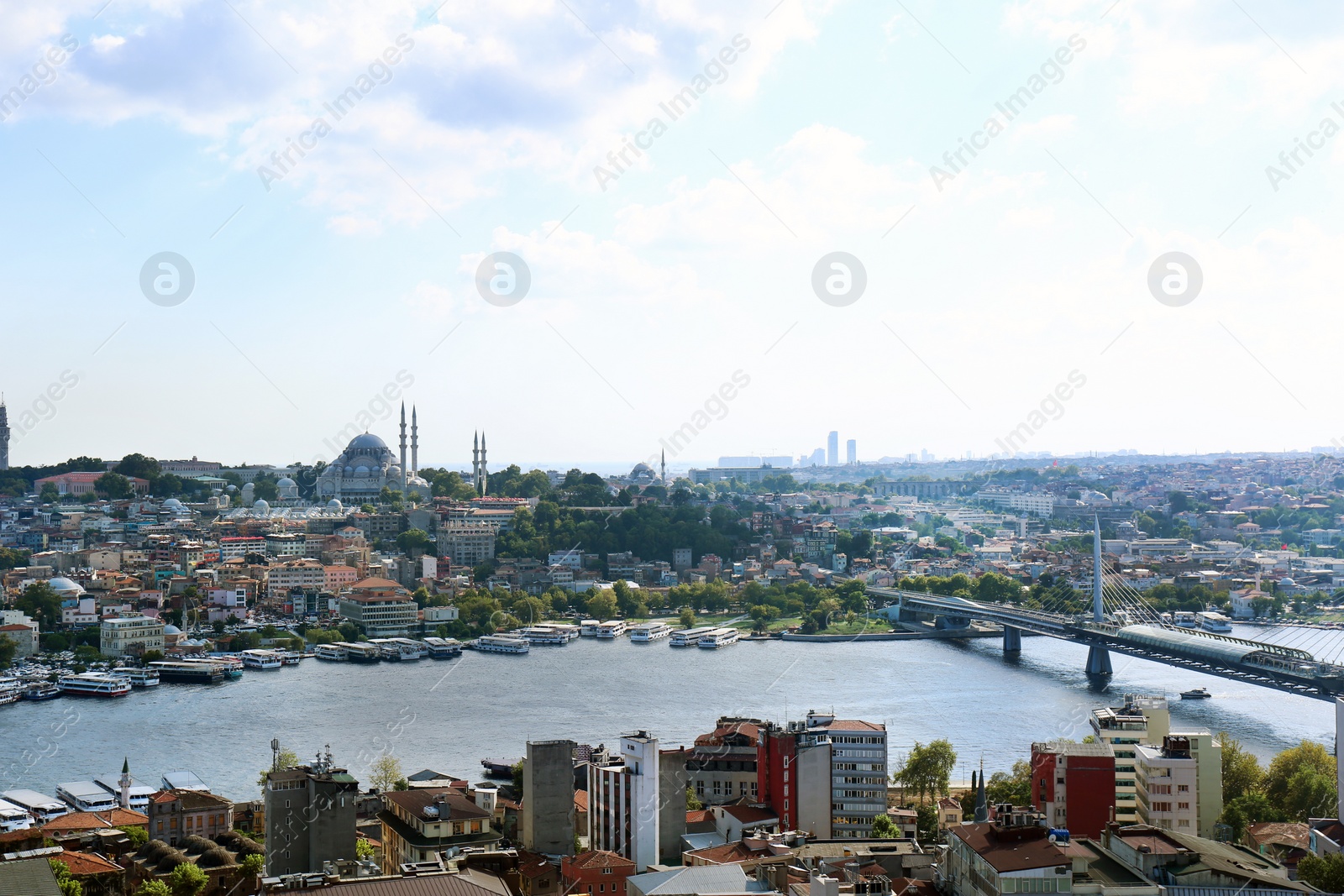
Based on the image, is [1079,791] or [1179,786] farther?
[1179,786]

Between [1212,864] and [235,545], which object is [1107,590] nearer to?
[235,545]

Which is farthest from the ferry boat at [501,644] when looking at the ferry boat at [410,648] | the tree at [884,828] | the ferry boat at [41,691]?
the tree at [884,828]

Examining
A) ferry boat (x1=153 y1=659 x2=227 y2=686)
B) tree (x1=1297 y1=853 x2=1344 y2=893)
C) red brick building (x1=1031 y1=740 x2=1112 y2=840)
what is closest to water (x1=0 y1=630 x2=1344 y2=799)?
ferry boat (x1=153 y1=659 x2=227 y2=686)

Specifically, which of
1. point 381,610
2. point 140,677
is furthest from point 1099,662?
point 140,677

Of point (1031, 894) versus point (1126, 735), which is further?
point (1126, 735)

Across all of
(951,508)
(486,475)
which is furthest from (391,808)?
(951,508)

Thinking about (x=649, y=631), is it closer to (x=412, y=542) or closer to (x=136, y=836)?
(x=412, y=542)
